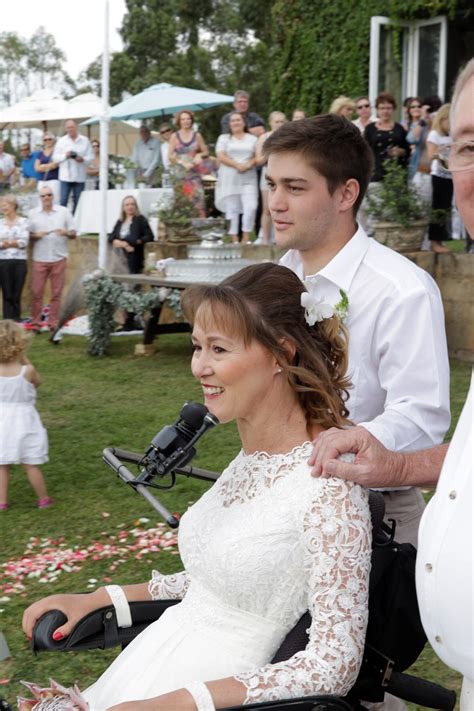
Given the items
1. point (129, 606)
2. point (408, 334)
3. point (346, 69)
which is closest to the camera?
point (129, 606)

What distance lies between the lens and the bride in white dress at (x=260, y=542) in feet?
7.29

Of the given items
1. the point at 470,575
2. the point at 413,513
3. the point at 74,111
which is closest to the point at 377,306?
the point at 413,513

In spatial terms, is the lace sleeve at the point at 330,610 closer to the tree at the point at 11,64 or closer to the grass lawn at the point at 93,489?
the grass lawn at the point at 93,489

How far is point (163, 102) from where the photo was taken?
20.0 metres

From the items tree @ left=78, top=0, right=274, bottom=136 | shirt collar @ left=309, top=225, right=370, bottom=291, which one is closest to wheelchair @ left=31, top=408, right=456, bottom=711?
shirt collar @ left=309, top=225, right=370, bottom=291

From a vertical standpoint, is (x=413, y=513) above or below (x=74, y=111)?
below

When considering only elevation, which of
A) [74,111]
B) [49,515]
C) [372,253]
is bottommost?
[49,515]

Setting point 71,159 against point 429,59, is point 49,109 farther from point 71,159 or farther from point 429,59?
point 429,59

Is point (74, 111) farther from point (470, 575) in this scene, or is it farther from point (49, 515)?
point (470, 575)

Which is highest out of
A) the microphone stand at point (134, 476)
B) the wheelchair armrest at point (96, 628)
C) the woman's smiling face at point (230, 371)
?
the woman's smiling face at point (230, 371)

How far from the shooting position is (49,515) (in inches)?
265

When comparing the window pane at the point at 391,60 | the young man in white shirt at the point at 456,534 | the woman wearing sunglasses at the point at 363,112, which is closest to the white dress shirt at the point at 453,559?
the young man in white shirt at the point at 456,534

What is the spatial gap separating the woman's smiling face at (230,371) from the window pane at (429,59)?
53.3ft

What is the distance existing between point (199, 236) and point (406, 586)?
10858mm
